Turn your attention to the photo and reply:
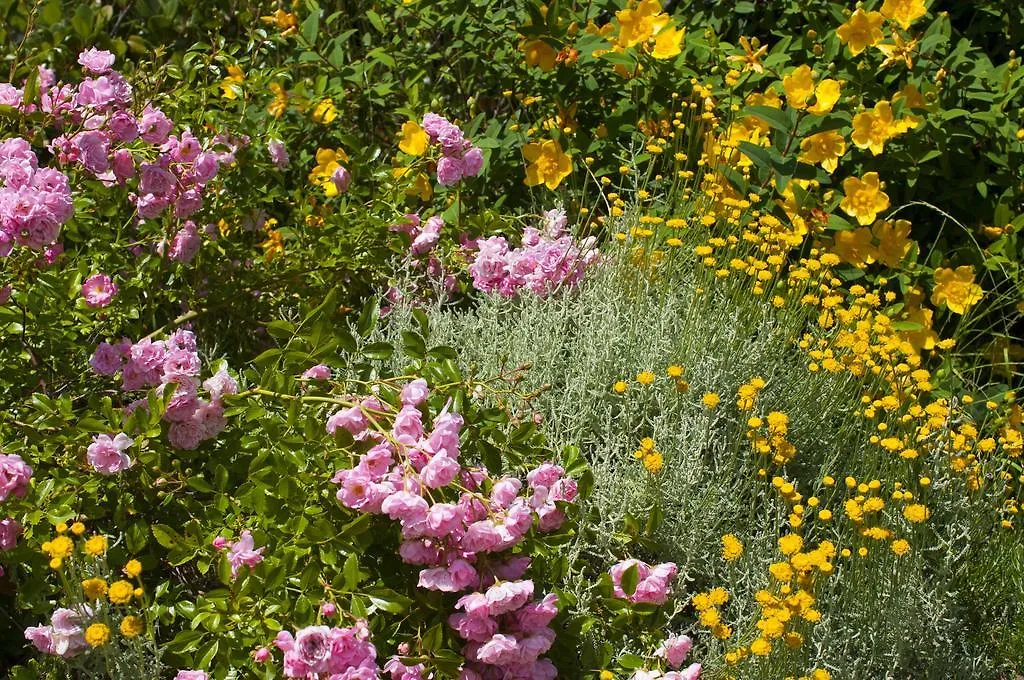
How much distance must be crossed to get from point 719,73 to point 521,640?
2079 millimetres

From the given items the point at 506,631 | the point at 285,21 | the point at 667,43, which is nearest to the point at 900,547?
the point at 506,631

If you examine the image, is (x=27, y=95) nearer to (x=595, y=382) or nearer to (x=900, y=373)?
(x=595, y=382)

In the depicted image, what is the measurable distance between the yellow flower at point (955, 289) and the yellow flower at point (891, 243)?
0.38ft

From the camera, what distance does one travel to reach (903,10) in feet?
11.1

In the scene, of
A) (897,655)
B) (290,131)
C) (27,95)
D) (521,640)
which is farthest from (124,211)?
(897,655)

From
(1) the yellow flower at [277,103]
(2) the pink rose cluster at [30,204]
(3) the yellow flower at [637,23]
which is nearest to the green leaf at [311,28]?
(1) the yellow flower at [277,103]

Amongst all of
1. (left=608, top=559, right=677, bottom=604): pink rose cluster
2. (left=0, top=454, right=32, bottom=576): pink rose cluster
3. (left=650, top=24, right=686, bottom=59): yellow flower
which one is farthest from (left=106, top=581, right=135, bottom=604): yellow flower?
(left=650, top=24, right=686, bottom=59): yellow flower

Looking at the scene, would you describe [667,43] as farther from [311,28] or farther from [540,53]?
[311,28]

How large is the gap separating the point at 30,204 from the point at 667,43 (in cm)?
195

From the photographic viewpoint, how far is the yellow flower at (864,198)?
3.31 meters

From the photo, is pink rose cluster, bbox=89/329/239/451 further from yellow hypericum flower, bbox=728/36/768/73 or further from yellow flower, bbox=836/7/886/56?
yellow flower, bbox=836/7/886/56

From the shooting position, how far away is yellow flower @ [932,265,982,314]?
3.32 m

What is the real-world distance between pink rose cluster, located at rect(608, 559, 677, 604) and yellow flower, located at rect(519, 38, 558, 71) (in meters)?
1.73

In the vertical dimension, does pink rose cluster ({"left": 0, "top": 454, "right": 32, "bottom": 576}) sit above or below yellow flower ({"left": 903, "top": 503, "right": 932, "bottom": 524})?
above
